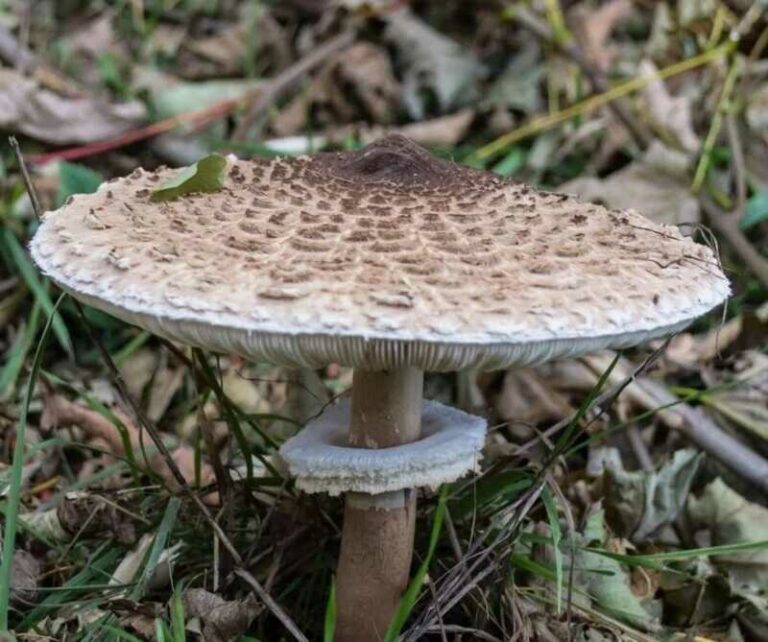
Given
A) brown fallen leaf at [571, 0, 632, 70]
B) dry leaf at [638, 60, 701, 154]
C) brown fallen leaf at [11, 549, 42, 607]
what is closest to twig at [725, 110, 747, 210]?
dry leaf at [638, 60, 701, 154]

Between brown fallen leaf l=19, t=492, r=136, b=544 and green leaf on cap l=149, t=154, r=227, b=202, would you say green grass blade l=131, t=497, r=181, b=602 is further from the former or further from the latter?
green leaf on cap l=149, t=154, r=227, b=202

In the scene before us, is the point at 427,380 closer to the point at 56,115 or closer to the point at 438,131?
the point at 438,131

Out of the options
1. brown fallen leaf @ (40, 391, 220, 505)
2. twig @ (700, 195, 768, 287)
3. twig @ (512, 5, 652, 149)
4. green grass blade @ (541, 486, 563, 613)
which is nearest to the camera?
green grass blade @ (541, 486, 563, 613)

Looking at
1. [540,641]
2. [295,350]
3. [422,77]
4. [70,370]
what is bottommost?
[70,370]

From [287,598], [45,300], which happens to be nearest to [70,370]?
[45,300]

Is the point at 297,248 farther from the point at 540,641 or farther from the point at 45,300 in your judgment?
the point at 45,300

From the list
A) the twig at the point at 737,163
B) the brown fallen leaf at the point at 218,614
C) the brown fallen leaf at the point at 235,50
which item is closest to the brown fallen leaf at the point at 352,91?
the brown fallen leaf at the point at 235,50

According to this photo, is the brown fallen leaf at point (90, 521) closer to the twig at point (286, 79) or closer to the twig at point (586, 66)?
the twig at point (286, 79)
